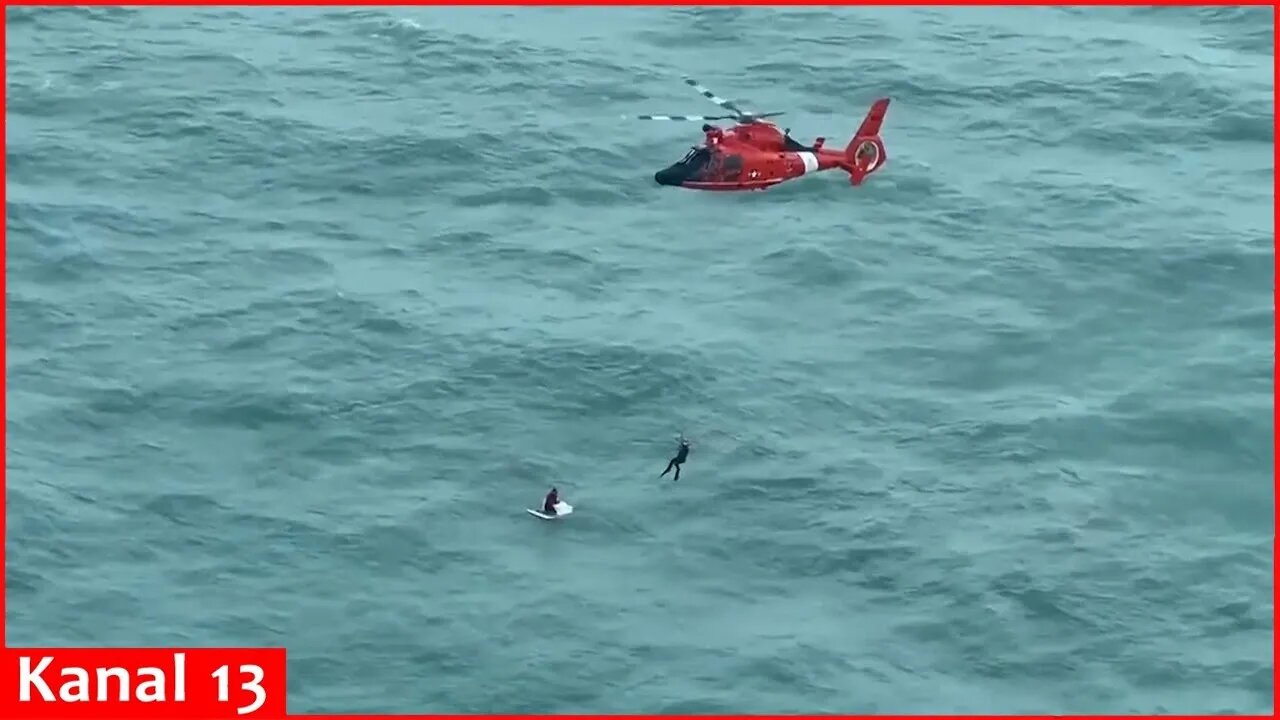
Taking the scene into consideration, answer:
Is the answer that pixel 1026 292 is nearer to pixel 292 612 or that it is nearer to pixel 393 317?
pixel 393 317

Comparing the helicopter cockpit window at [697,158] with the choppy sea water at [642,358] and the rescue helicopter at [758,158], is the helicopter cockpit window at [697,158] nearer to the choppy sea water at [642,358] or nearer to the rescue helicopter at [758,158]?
the rescue helicopter at [758,158]

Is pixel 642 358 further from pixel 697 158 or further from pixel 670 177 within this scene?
pixel 697 158

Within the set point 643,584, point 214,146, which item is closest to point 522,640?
point 643,584

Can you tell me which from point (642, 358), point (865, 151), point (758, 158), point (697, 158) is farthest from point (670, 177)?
point (865, 151)

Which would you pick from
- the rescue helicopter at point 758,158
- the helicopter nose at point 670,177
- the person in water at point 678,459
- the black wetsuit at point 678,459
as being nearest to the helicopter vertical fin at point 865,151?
the rescue helicopter at point 758,158

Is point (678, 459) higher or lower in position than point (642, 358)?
lower

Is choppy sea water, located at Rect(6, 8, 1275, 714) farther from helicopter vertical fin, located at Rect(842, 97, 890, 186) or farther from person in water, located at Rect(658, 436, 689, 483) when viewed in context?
helicopter vertical fin, located at Rect(842, 97, 890, 186)
